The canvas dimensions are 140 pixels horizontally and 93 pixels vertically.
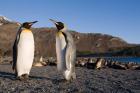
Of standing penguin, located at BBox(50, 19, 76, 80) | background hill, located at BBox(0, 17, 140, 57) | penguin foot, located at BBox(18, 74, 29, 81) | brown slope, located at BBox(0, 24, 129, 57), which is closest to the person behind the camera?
standing penguin, located at BBox(50, 19, 76, 80)

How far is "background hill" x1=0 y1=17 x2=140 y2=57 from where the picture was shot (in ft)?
289

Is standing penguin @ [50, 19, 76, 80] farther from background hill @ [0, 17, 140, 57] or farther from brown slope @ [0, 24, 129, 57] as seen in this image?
brown slope @ [0, 24, 129, 57]

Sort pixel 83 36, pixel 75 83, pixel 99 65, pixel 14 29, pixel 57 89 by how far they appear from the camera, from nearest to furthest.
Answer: pixel 57 89 < pixel 75 83 < pixel 99 65 < pixel 14 29 < pixel 83 36

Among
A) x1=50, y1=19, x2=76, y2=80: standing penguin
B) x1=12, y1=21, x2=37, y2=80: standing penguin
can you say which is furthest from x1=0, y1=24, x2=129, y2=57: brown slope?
x1=50, y1=19, x2=76, y2=80: standing penguin

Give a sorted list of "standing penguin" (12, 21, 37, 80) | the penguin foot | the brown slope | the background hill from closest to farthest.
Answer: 1. the penguin foot
2. "standing penguin" (12, 21, 37, 80)
3. the background hill
4. the brown slope

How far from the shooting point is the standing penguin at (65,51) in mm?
13062

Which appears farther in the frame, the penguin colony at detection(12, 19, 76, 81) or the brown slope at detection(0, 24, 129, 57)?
the brown slope at detection(0, 24, 129, 57)

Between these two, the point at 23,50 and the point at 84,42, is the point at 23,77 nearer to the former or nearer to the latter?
the point at 23,50

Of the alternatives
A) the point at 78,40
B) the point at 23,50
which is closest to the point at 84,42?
the point at 78,40

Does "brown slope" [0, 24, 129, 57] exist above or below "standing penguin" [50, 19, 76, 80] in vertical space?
above

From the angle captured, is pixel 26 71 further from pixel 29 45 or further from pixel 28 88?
pixel 28 88

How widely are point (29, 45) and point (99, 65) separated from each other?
6.41 metres

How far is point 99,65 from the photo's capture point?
19641 millimetres

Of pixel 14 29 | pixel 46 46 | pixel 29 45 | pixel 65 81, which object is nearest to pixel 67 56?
pixel 65 81
